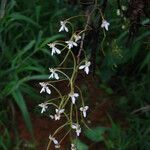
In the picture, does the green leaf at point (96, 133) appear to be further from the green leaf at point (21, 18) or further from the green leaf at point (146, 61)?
A: the green leaf at point (21, 18)

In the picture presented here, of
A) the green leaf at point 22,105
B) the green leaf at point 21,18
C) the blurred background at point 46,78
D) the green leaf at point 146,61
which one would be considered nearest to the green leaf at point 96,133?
the blurred background at point 46,78

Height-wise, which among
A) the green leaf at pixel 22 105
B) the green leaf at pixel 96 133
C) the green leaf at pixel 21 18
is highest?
the green leaf at pixel 21 18

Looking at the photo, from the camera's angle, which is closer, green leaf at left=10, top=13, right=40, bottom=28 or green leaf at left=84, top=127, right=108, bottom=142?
green leaf at left=84, top=127, right=108, bottom=142

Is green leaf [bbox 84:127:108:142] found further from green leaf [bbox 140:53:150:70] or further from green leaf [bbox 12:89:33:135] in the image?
green leaf [bbox 140:53:150:70]

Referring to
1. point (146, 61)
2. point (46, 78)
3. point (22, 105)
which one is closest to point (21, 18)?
point (46, 78)

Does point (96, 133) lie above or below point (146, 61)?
below

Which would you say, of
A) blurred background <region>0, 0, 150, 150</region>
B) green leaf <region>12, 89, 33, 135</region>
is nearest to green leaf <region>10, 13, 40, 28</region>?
blurred background <region>0, 0, 150, 150</region>

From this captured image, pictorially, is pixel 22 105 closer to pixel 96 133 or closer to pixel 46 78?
pixel 46 78
